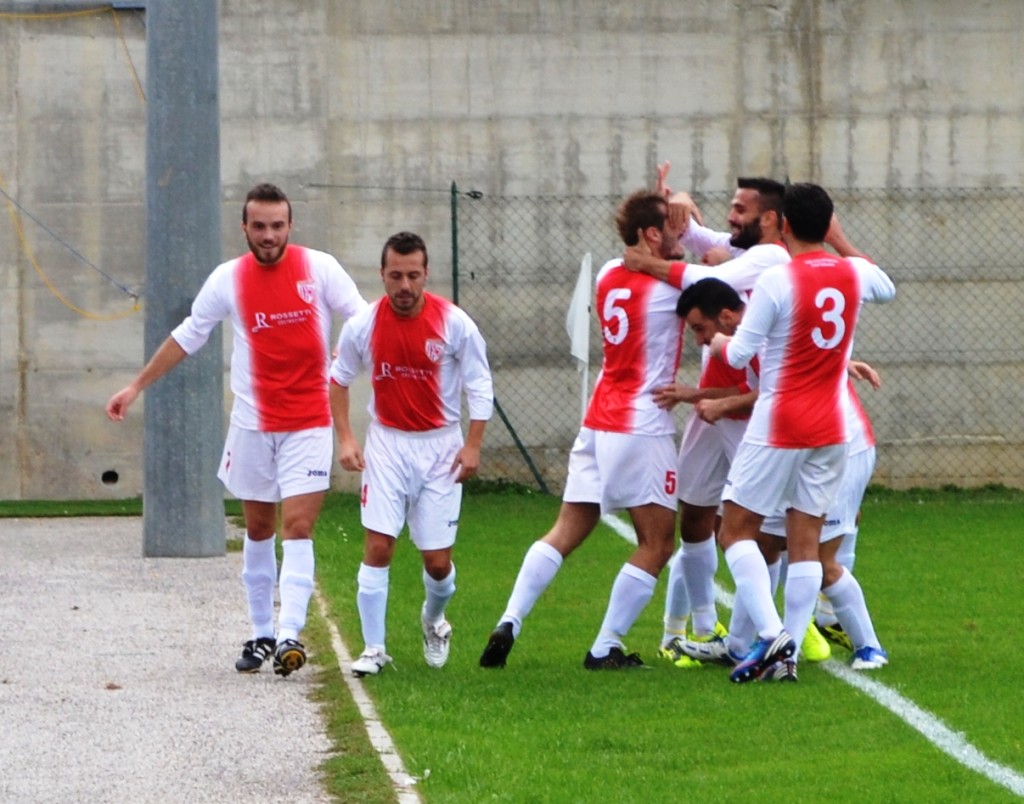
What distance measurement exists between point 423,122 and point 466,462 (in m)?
9.39

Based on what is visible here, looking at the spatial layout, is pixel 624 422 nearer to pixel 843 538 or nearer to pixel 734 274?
pixel 734 274

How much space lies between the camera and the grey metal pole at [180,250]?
1284 centimetres

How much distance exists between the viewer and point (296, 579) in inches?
326

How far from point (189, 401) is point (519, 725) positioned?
21.2 feet

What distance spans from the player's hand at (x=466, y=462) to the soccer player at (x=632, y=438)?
0.45 meters

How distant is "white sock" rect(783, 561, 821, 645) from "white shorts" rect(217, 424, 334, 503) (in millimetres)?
2023

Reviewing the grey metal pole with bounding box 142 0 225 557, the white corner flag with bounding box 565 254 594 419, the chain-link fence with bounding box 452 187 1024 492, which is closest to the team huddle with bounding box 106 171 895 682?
the grey metal pole with bounding box 142 0 225 557

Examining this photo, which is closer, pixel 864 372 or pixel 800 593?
pixel 800 593

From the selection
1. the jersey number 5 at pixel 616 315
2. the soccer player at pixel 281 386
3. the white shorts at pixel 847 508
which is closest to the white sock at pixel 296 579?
the soccer player at pixel 281 386

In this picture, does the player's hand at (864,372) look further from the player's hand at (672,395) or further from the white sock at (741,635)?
the white sock at (741,635)

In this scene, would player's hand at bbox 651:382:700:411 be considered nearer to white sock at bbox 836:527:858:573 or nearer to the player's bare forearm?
the player's bare forearm

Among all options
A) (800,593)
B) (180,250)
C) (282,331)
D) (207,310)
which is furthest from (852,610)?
(180,250)

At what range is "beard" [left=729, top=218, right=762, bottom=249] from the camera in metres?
8.29

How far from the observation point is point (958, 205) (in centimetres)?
1731
